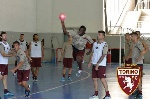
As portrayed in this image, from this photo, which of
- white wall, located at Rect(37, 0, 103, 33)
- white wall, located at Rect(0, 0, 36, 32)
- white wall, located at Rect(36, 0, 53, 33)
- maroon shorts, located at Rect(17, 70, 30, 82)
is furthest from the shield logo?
white wall, located at Rect(36, 0, 53, 33)

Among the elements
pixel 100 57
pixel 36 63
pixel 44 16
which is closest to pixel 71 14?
pixel 44 16

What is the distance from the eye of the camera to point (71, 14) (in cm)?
3312

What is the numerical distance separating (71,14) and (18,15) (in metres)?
5.36

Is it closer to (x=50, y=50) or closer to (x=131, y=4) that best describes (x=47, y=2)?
(x=50, y=50)

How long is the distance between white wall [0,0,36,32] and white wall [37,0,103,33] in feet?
2.98

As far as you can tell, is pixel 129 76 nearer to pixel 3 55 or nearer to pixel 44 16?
pixel 3 55

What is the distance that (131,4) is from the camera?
134ft

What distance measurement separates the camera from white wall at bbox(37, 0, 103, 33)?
3284 centimetres

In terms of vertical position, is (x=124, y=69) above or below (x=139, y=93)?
above

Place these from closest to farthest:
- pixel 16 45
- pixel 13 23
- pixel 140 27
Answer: pixel 16 45
pixel 13 23
pixel 140 27

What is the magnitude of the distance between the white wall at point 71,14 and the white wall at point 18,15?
908mm

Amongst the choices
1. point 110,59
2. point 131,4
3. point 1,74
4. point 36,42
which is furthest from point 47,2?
point 1,74

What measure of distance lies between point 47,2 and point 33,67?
17101 mm

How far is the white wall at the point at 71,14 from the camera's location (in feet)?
108
